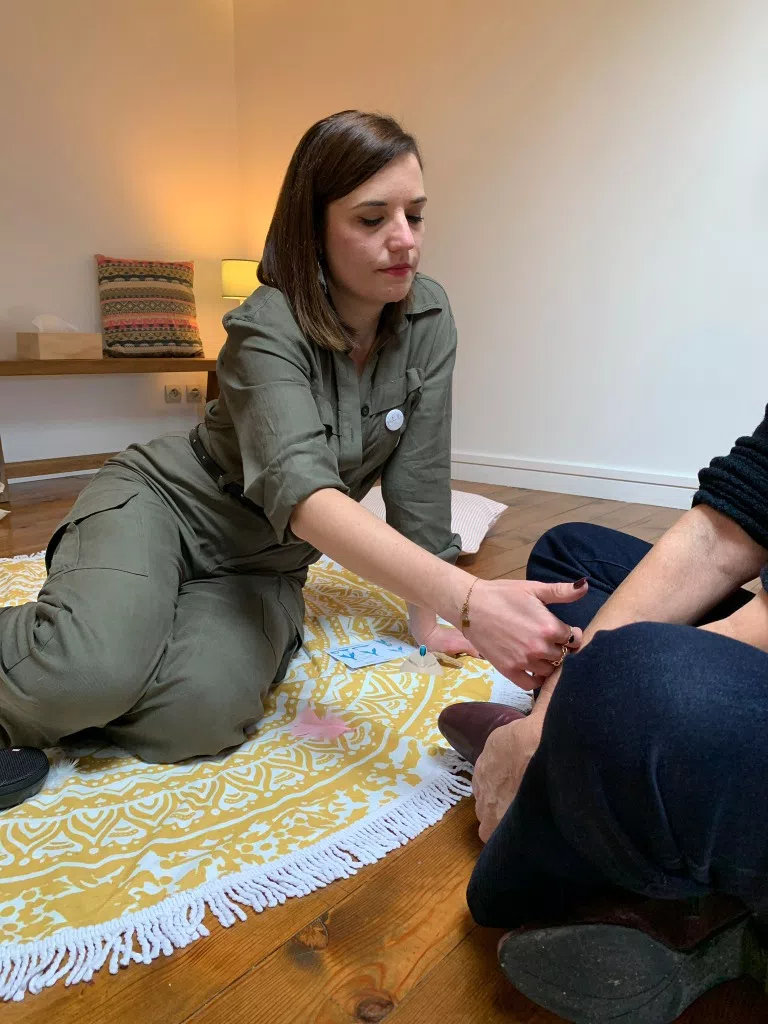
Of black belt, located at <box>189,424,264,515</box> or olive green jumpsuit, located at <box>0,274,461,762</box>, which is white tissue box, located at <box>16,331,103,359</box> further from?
black belt, located at <box>189,424,264,515</box>

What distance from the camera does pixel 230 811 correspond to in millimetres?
953

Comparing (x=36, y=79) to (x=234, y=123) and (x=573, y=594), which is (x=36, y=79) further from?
(x=573, y=594)

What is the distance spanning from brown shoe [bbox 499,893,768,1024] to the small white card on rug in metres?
0.78

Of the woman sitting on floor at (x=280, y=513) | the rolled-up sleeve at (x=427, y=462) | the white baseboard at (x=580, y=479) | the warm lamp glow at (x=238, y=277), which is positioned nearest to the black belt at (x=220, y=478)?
the woman sitting on floor at (x=280, y=513)

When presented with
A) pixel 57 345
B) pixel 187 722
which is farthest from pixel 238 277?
pixel 187 722

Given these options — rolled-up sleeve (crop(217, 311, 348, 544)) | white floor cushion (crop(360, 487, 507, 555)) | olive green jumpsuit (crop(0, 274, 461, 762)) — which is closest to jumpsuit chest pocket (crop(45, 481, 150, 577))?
olive green jumpsuit (crop(0, 274, 461, 762))

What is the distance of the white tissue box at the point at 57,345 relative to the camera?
119 inches

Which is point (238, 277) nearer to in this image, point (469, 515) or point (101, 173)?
point (101, 173)

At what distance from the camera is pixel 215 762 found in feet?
3.48

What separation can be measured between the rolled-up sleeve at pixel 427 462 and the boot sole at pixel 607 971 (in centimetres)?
80

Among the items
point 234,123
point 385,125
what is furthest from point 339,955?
point 234,123

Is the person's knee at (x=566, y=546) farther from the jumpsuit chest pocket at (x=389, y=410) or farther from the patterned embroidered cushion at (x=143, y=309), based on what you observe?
the patterned embroidered cushion at (x=143, y=309)

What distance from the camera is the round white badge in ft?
4.17

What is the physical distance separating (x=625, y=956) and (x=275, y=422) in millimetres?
701
